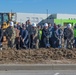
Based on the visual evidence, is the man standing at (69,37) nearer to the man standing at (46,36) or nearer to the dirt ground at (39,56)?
the man standing at (46,36)

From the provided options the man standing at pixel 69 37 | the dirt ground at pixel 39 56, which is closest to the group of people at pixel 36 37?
the man standing at pixel 69 37

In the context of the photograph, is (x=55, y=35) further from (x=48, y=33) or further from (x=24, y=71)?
(x=24, y=71)

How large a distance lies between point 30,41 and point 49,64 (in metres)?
5.24

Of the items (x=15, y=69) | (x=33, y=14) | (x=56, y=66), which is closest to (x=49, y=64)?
(x=56, y=66)

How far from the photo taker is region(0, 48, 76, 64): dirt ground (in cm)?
1602

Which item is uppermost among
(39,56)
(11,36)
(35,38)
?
(11,36)

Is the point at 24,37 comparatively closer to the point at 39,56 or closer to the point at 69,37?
the point at 69,37

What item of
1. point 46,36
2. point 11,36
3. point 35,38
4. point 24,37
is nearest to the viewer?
point 11,36

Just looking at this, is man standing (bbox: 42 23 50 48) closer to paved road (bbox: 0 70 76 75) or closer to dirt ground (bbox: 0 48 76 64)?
dirt ground (bbox: 0 48 76 64)

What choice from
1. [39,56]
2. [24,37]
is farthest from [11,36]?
[39,56]

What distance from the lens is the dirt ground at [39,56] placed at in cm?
1602

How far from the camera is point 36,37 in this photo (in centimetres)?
2036

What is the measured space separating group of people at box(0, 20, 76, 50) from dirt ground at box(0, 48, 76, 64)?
275cm

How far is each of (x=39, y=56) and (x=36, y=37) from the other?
378 cm
